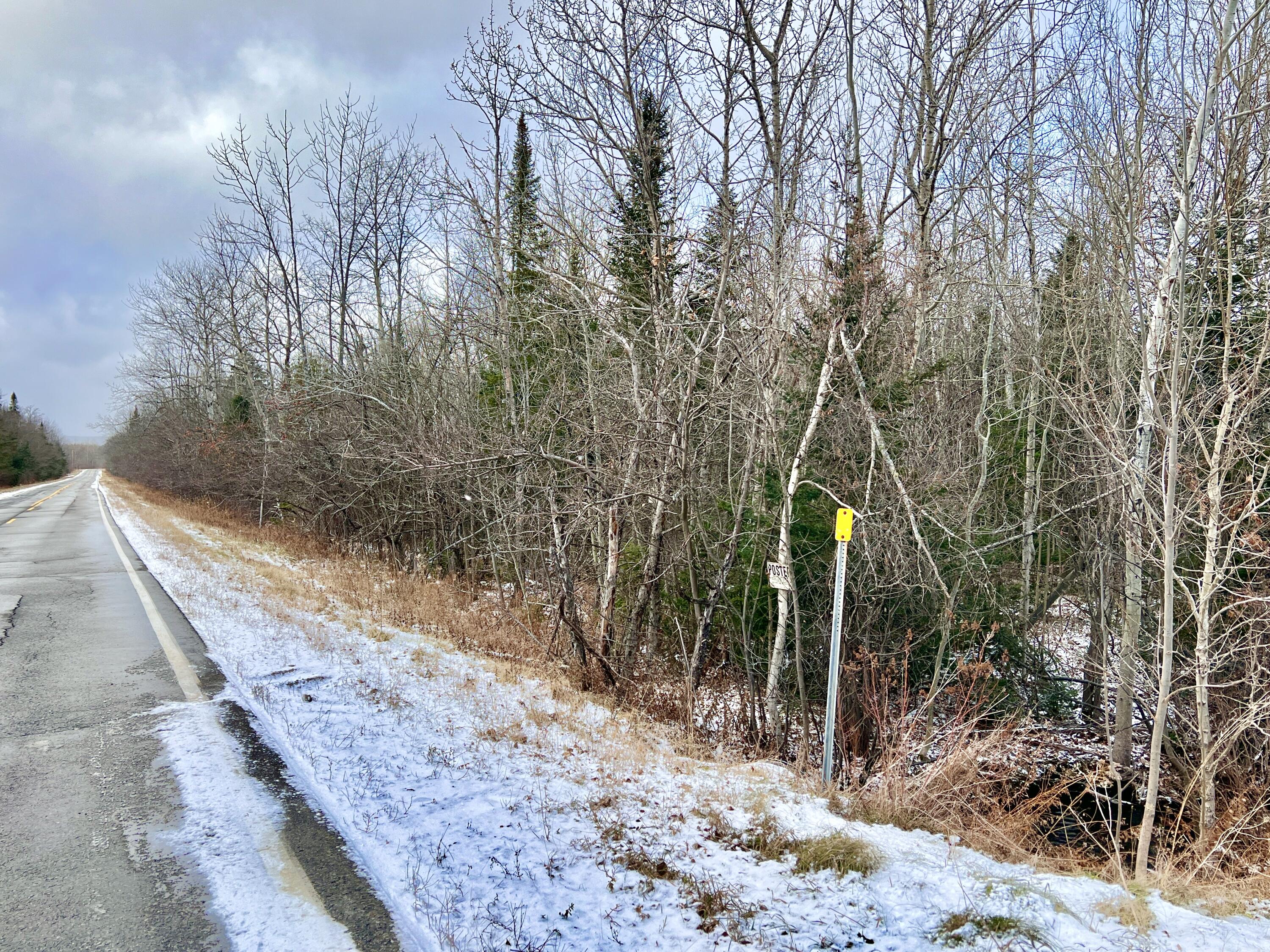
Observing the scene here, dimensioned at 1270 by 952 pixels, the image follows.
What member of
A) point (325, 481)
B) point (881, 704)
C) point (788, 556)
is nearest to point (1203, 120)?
point (788, 556)

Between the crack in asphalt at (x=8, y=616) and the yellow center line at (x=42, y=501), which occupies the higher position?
the yellow center line at (x=42, y=501)

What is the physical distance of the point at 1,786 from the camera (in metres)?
4.57

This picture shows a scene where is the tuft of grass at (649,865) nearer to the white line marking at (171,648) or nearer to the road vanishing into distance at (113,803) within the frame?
the road vanishing into distance at (113,803)

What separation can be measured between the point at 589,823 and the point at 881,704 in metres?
5.65

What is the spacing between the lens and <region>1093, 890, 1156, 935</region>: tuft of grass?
3.54 m

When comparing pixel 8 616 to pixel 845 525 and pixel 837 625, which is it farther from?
pixel 845 525

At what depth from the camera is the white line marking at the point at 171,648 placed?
661 cm

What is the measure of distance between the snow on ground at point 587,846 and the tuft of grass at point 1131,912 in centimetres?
4

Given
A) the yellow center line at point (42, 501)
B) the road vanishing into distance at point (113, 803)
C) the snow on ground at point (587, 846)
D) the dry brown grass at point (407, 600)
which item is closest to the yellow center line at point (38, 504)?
the yellow center line at point (42, 501)

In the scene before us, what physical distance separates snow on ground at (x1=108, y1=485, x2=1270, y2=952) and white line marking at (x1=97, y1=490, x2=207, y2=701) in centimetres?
38

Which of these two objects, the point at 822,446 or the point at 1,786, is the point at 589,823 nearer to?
the point at 1,786

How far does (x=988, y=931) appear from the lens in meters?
3.41

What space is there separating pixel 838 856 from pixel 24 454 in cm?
7855

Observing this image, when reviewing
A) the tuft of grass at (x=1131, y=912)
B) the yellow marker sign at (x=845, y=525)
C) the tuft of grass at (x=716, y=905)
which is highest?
the yellow marker sign at (x=845, y=525)
